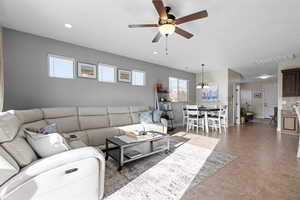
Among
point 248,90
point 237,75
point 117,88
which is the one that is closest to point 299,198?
point 117,88

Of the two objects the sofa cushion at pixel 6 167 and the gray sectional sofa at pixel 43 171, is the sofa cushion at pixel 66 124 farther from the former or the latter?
the sofa cushion at pixel 6 167

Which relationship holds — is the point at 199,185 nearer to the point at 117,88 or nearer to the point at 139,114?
the point at 139,114

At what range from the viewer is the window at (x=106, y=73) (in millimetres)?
4035

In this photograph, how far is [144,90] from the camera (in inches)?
199

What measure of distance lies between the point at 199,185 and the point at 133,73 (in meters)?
3.83

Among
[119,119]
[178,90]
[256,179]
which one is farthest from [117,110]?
[178,90]

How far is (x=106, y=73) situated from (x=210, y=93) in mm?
5073

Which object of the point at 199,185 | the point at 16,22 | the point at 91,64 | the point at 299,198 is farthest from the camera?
the point at 91,64

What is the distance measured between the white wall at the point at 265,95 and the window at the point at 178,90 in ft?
20.2

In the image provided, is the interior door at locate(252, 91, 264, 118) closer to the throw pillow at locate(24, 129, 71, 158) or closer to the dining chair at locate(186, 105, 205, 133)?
the dining chair at locate(186, 105, 205, 133)

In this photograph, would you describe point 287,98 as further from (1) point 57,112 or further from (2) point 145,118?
(1) point 57,112

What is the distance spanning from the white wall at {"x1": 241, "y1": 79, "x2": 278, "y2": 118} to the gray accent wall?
31.6 feet

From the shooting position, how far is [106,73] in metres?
4.16

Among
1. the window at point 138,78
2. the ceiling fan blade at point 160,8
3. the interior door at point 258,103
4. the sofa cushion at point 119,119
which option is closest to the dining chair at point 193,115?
the window at point 138,78
